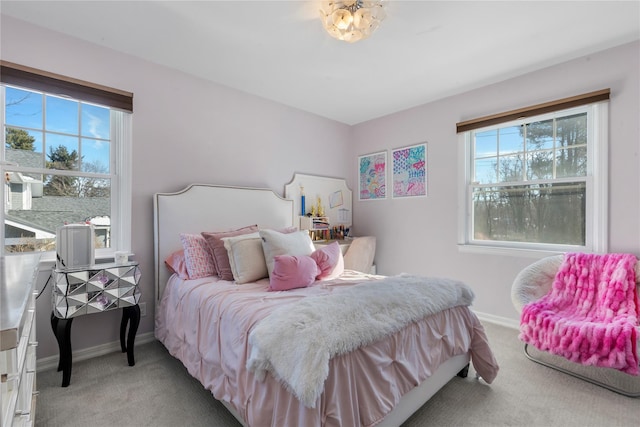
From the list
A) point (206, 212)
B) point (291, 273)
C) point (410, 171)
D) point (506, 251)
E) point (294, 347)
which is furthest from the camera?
point (410, 171)

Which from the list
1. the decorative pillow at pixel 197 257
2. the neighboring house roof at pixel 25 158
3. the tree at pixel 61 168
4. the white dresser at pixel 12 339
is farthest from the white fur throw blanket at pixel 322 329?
the neighboring house roof at pixel 25 158

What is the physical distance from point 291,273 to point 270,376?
35.2 inches

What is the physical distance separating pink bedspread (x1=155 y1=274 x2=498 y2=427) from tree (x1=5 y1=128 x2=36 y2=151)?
4.80ft

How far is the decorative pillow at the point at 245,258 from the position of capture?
2.24m

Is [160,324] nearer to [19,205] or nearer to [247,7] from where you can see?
[19,205]

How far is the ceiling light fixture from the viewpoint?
185 centimetres

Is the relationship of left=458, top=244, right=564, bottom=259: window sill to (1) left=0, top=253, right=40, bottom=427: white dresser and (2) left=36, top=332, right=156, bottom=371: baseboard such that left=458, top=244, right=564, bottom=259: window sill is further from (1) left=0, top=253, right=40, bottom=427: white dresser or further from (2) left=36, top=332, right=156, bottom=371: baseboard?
(1) left=0, top=253, right=40, bottom=427: white dresser

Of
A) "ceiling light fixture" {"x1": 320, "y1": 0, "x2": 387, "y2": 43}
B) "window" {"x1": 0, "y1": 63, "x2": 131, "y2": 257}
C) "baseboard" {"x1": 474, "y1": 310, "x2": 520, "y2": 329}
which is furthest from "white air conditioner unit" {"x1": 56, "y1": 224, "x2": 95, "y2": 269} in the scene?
"baseboard" {"x1": 474, "y1": 310, "x2": 520, "y2": 329}

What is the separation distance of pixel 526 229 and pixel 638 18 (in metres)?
1.79

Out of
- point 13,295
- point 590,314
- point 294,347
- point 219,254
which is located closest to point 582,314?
point 590,314

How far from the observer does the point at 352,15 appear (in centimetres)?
187

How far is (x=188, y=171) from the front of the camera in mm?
2869

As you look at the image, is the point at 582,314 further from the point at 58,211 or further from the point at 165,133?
the point at 58,211

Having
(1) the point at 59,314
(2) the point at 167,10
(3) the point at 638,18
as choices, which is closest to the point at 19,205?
(1) the point at 59,314
